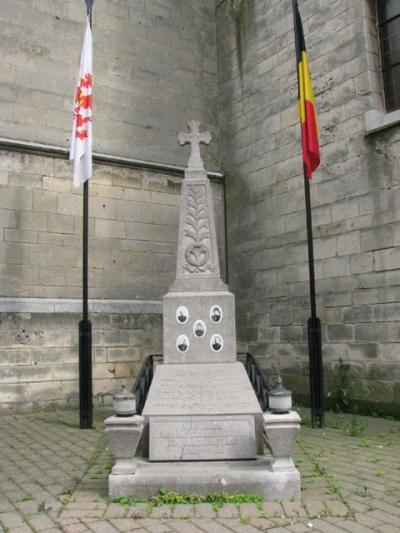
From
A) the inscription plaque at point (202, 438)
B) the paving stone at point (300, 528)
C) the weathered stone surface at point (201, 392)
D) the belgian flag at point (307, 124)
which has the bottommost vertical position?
the paving stone at point (300, 528)

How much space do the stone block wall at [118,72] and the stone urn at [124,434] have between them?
6.36 meters

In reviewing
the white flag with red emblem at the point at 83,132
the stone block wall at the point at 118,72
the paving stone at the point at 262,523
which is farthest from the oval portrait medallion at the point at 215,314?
the stone block wall at the point at 118,72

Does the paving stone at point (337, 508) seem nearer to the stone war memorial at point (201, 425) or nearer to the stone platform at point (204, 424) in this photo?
the stone war memorial at point (201, 425)

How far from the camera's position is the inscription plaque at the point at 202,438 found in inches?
166

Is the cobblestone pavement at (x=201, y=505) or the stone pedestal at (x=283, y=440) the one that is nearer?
the cobblestone pavement at (x=201, y=505)

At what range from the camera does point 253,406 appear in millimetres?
4391

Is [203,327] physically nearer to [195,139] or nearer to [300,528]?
[195,139]

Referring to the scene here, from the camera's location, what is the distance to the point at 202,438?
14.0 ft

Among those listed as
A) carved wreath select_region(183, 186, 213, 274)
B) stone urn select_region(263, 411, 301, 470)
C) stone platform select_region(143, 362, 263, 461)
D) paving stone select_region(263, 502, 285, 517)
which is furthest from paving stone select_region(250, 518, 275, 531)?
carved wreath select_region(183, 186, 213, 274)

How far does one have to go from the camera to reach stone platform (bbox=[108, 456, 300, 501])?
12.8 feet

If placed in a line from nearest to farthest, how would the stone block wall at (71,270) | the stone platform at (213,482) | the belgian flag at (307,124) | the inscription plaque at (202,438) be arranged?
the stone platform at (213,482) → the inscription plaque at (202,438) → the belgian flag at (307,124) → the stone block wall at (71,270)

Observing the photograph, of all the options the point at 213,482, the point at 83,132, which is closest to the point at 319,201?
the point at 83,132

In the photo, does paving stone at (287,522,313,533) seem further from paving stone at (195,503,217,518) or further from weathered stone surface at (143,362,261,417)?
weathered stone surface at (143,362,261,417)

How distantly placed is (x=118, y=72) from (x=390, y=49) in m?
4.96
